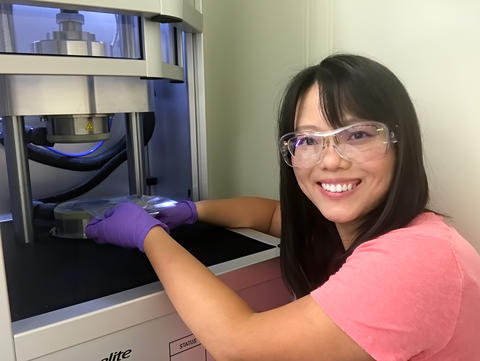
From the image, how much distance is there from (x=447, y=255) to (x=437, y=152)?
392 mm

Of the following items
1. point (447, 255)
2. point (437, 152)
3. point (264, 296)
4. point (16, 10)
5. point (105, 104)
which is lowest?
point (264, 296)

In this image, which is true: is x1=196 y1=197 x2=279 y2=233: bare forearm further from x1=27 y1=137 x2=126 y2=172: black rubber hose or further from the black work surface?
x1=27 y1=137 x2=126 y2=172: black rubber hose

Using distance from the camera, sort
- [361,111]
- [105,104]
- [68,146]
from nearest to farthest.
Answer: [361,111] → [105,104] → [68,146]

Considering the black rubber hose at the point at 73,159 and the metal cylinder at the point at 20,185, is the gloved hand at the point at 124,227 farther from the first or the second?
the black rubber hose at the point at 73,159

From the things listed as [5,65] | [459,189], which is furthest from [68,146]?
[459,189]

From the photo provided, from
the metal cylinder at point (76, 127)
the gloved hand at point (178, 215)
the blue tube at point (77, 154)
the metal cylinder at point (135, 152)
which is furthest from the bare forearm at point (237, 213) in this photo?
the blue tube at point (77, 154)

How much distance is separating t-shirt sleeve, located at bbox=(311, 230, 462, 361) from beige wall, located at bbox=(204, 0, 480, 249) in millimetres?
360

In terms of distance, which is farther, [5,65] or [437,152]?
[437,152]

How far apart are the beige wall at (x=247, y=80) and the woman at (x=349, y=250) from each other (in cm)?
40

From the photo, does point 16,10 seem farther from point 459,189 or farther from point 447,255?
point 459,189

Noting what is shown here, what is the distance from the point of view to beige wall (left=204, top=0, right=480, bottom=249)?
89 centimetres

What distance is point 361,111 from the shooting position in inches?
28.4

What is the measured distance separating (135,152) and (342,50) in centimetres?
55

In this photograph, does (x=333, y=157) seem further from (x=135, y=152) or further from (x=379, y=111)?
(x=135, y=152)
